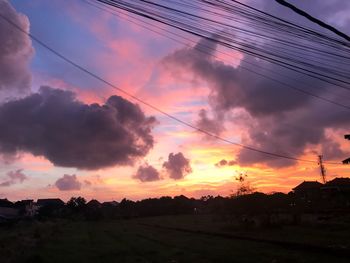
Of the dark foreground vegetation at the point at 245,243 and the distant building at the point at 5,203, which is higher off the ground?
the distant building at the point at 5,203

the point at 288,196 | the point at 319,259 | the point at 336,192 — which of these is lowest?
the point at 319,259

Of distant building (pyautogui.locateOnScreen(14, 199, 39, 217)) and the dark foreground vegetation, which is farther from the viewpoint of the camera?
distant building (pyautogui.locateOnScreen(14, 199, 39, 217))

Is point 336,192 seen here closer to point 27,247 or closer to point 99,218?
point 27,247

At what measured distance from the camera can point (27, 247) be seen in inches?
1515

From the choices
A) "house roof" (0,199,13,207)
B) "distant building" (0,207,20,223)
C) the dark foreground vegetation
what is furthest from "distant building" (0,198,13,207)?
the dark foreground vegetation

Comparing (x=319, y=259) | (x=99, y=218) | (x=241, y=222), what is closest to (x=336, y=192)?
(x=319, y=259)

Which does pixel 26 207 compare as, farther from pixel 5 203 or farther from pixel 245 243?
pixel 245 243

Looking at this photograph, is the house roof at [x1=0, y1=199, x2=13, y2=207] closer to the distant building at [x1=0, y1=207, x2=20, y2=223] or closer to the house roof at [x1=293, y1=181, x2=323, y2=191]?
the distant building at [x1=0, y1=207, x2=20, y2=223]

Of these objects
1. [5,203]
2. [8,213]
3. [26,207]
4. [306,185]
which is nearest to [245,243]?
[306,185]

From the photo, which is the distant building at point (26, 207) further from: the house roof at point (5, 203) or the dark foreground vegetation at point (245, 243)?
the dark foreground vegetation at point (245, 243)

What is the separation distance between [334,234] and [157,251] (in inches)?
581

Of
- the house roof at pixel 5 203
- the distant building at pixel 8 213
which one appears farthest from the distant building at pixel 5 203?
the distant building at pixel 8 213

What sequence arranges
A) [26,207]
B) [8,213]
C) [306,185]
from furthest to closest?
[26,207], [8,213], [306,185]

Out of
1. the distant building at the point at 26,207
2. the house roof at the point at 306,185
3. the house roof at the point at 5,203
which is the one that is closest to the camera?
the house roof at the point at 306,185
